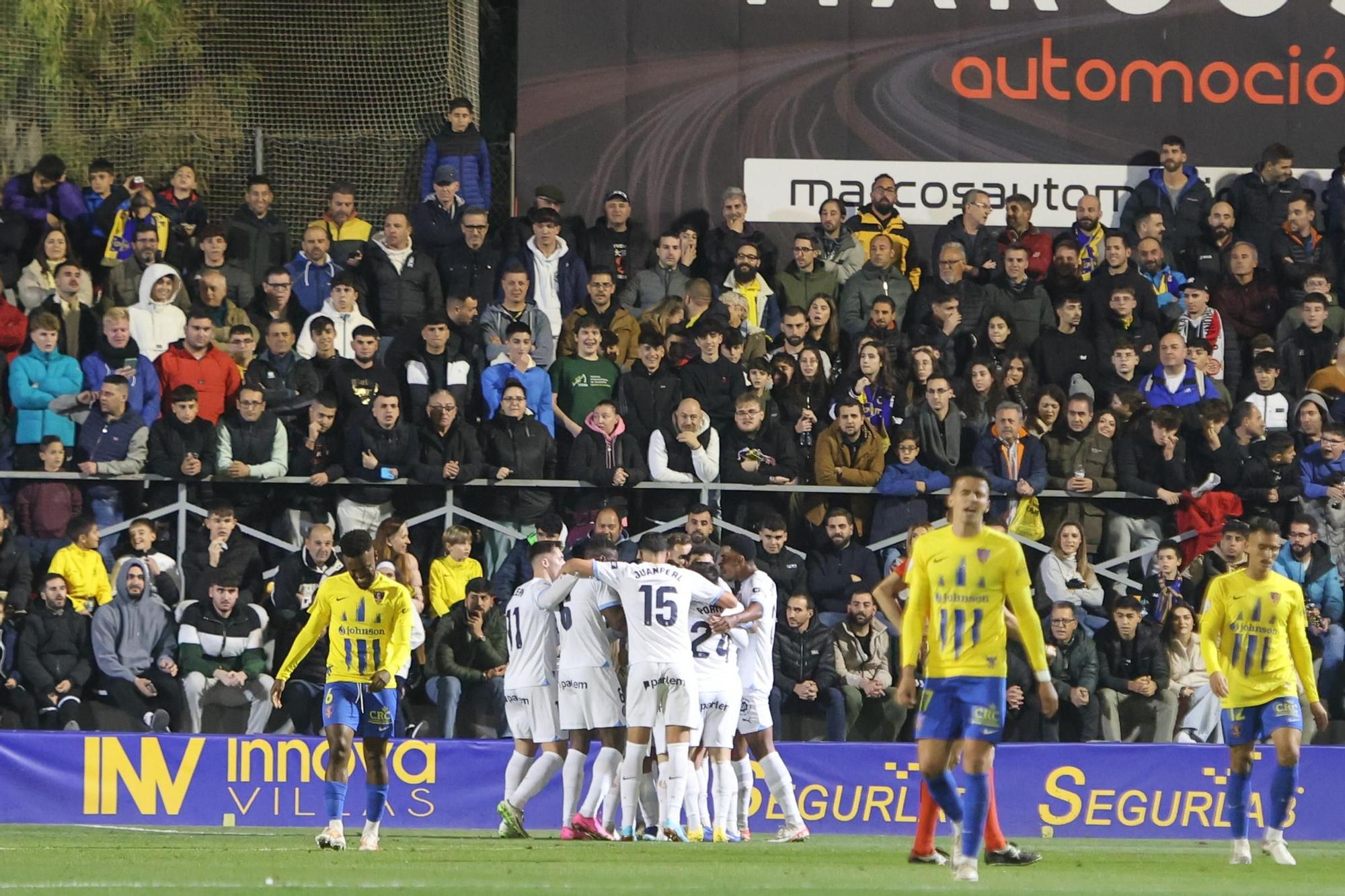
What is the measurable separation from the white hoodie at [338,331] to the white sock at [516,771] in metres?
5.06

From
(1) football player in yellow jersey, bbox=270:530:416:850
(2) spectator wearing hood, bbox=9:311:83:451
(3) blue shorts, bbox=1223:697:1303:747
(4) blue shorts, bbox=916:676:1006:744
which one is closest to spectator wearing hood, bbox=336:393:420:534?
(2) spectator wearing hood, bbox=9:311:83:451

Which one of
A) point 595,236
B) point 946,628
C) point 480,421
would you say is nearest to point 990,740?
point 946,628

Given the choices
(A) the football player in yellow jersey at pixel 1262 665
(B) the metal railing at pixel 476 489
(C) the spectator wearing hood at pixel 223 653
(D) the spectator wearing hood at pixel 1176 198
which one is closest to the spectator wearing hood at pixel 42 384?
(B) the metal railing at pixel 476 489

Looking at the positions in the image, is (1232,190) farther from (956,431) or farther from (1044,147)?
(956,431)

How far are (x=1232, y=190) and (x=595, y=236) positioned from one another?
6832 millimetres

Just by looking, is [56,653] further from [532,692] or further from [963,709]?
[963,709]

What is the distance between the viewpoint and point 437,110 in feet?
75.6

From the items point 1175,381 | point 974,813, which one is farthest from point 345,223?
point 974,813

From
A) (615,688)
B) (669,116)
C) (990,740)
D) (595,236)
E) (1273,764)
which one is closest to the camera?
(990,740)

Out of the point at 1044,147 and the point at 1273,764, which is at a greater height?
the point at 1044,147

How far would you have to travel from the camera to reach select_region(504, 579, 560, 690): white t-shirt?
1512cm

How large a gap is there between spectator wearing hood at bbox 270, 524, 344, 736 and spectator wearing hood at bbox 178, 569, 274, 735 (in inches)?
7.4

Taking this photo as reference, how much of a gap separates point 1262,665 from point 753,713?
157 inches

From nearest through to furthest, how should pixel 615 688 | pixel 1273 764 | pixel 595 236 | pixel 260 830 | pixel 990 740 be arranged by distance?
pixel 990 740 → pixel 615 688 → pixel 260 830 → pixel 1273 764 → pixel 595 236
